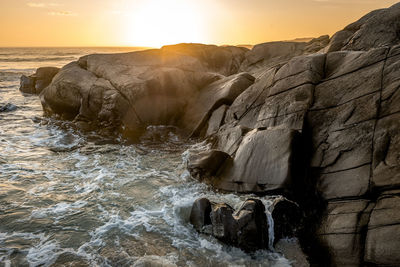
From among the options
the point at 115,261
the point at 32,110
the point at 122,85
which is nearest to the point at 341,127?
the point at 115,261

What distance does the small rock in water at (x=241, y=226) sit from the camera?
6.21m

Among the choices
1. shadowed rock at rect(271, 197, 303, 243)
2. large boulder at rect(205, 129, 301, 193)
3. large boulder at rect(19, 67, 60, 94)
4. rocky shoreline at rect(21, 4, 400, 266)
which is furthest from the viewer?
large boulder at rect(19, 67, 60, 94)

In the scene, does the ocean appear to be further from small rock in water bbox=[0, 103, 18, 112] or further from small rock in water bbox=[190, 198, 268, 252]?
small rock in water bbox=[0, 103, 18, 112]

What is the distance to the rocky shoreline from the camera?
19.2ft

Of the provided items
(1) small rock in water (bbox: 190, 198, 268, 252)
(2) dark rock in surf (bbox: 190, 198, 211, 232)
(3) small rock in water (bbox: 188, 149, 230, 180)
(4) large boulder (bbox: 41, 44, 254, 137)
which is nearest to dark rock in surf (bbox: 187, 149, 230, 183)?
(3) small rock in water (bbox: 188, 149, 230, 180)

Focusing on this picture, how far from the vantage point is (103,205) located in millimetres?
8258

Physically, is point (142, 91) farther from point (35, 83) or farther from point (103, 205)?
point (35, 83)

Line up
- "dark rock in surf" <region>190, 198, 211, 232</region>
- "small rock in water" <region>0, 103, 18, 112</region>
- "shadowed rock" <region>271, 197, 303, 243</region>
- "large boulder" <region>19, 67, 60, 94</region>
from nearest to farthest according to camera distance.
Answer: "shadowed rock" <region>271, 197, 303, 243</region> → "dark rock in surf" <region>190, 198, 211, 232</region> → "small rock in water" <region>0, 103, 18, 112</region> → "large boulder" <region>19, 67, 60, 94</region>

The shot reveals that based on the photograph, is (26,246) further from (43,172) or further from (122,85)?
(122,85)

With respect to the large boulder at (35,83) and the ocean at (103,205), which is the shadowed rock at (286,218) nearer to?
the ocean at (103,205)

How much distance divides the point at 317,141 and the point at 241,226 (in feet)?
11.1

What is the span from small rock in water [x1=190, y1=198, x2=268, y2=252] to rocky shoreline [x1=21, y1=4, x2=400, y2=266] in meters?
0.02

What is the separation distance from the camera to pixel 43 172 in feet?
34.2

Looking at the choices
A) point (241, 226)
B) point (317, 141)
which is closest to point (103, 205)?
point (241, 226)
